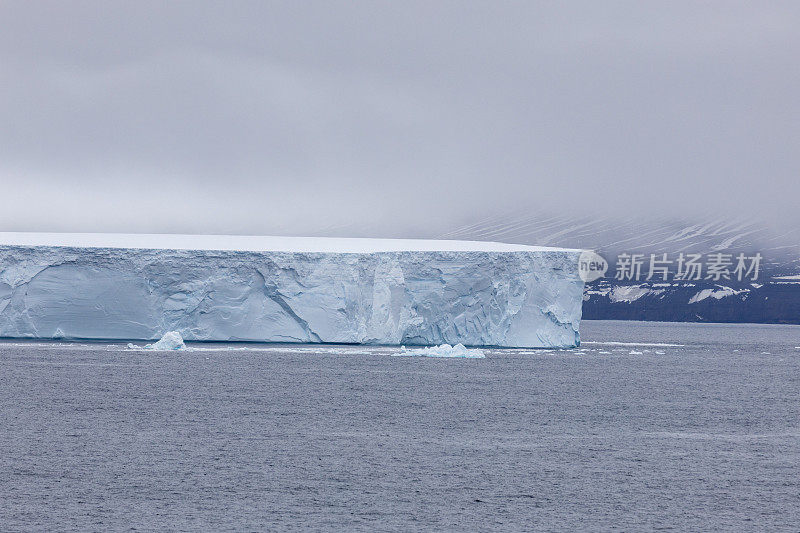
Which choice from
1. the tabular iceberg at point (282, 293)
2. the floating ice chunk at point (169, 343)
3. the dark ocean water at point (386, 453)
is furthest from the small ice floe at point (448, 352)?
the floating ice chunk at point (169, 343)

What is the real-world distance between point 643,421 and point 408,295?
30.0 ft

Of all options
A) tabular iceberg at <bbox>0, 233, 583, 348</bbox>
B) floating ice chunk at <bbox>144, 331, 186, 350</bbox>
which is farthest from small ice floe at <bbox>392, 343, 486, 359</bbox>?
floating ice chunk at <bbox>144, 331, 186, 350</bbox>

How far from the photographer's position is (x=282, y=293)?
17797 millimetres

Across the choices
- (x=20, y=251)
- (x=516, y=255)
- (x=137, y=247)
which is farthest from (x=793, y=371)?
(x=20, y=251)

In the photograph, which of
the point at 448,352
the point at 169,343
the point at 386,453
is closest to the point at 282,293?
the point at 169,343

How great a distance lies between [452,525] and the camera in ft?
14.7

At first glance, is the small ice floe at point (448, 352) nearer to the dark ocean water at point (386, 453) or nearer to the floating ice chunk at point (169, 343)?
the dark ocean water at point (386, 453)

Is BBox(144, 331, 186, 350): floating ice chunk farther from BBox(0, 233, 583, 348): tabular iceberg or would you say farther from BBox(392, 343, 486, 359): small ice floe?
BBox(392, 343, 486, 359): small ice floe

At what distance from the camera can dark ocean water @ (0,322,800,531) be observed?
4.72 metres

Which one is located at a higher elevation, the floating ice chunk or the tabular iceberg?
the tabular iceberg

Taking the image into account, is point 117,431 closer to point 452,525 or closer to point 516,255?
point 452,525

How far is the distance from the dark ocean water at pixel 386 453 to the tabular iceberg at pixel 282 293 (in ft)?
12.8

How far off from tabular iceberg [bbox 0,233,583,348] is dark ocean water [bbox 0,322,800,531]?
12.8 ft

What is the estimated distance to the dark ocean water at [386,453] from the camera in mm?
4719
